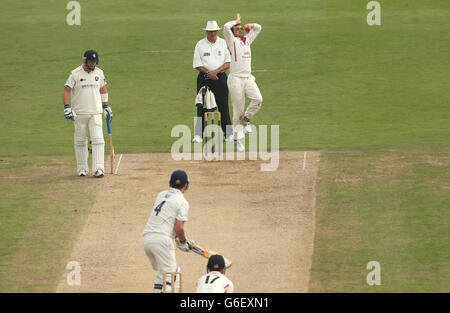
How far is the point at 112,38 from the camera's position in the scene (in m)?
30.5

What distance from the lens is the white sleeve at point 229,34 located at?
1919 cm

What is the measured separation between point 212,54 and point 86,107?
3249 millimetres

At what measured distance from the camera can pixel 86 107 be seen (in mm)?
17734

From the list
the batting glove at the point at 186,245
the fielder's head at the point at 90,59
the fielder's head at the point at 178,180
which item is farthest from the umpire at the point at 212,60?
the batting glove at the point at 186,245

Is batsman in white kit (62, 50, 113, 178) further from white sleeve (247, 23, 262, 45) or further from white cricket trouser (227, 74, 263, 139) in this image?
white sleeve (247, 23, 262, 45)

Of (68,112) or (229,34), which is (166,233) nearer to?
(68,112)

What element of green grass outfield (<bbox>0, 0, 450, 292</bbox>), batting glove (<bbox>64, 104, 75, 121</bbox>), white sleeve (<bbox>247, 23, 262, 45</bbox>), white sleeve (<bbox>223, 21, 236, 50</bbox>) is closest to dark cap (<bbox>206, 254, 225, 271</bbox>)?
green grass outfield (<bbox>0, 0, 450, 292</bbox>)

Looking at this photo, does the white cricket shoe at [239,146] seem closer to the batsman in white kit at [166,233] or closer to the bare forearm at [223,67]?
the bare forearm at [223,67]

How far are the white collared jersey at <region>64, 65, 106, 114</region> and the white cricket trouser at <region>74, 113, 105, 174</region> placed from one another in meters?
0.14

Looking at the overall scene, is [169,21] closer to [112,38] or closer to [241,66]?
[112,38]

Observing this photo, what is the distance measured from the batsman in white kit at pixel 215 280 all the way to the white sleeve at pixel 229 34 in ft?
28.7

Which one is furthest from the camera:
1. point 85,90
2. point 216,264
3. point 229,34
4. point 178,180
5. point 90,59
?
point 229,34

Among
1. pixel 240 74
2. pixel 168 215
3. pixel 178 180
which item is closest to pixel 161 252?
pixel 168 215

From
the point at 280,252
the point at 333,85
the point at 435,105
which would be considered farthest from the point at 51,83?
the point at 280,252
